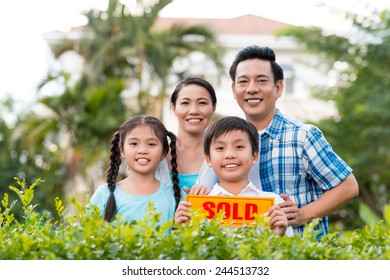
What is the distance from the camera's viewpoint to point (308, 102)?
27.2 meters

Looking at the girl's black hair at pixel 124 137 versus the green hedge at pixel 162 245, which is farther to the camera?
the girl's black hair at pixel 124 137

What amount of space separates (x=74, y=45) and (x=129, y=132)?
51.1 ft

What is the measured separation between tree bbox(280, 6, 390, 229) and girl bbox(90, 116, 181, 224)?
1335 centimetres

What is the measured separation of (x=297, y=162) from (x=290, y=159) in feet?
0.15

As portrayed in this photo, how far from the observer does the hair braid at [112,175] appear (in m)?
4.43

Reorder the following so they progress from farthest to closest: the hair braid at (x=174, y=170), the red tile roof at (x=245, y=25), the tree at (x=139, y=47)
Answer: the red tile roof at (x=245, y=25), the tree at (x=139, y=47), the hair braid at (x=174, y=170)

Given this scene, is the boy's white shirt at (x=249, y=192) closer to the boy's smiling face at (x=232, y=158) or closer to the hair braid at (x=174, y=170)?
the boy's smiling face at (x=232, y=158)

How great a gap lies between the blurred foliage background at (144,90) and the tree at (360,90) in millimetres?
25

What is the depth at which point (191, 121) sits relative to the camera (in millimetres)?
4773

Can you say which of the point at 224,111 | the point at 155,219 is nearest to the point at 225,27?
the point at 224,111

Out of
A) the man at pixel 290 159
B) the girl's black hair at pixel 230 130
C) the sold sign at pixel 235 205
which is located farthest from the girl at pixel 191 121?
the sold sign at pixel 235 205

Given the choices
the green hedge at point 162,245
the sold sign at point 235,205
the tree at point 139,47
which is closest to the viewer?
the green hedge at point 162,245

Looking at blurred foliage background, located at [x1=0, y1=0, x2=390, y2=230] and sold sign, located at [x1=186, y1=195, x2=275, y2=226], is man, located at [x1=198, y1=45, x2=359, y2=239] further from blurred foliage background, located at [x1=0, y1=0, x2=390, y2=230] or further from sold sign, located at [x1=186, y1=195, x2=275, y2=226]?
blurred foliage background, located at [x1=0, y1=0, x2=390, y2=230]

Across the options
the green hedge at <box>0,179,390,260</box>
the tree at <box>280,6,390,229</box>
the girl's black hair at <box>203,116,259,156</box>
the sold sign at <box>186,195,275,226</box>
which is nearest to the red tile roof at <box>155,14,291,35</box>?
the tree at <box>280,6,390,229</box>
